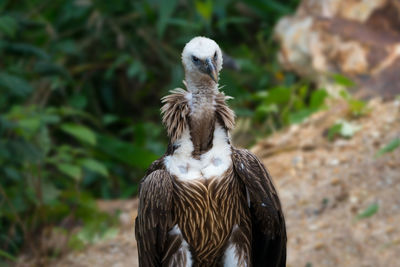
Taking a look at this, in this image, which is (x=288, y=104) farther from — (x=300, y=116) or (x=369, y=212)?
(x=369, y=212)

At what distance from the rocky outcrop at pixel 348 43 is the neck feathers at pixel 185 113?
115 inches

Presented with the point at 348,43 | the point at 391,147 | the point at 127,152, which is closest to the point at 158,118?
the point at 127,152

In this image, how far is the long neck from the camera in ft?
10.4

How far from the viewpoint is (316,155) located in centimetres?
548

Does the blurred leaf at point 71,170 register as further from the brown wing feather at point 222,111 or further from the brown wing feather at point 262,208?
the brown wing feather at point 222,111

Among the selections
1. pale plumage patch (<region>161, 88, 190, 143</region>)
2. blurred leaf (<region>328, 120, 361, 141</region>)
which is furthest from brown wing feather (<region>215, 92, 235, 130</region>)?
blurred leaf (<region>328, 120, 361, 141</region>)

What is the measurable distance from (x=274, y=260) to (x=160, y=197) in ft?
2.19

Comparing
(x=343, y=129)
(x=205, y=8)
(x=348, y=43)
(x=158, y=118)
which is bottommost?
(x=343, y=129)

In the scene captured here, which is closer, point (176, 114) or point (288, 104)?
point (176, 114)

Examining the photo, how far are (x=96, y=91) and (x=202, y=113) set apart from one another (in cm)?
421

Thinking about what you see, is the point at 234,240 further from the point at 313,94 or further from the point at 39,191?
the point at 313,94

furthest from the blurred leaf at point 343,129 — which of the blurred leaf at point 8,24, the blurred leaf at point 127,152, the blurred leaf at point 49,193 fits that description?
the blurred leaf at point 8,24

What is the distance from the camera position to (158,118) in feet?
24.2

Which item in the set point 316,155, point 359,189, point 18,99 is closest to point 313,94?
point 316,155
